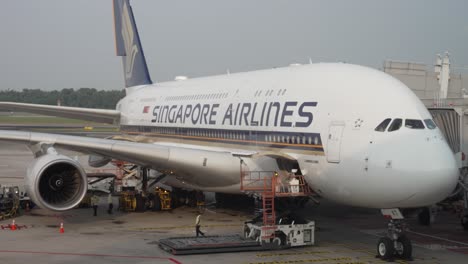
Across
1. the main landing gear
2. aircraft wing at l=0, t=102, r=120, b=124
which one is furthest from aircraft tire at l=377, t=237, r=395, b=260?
aircraft wing at l=0, t=102, r=120, b=124

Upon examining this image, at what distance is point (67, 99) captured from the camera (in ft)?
473

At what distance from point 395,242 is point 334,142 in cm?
269

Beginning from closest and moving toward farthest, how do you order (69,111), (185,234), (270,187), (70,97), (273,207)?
(273,207)
(270,187)
(185,234)
(69,111)
(70,97)

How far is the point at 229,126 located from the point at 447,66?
12.3 m

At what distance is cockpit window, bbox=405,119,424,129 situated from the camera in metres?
13.9

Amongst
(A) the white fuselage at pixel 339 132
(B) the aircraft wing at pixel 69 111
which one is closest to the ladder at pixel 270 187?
(A) the white fuselage at pixel 339 132

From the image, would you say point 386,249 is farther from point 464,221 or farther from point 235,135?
point 464,221

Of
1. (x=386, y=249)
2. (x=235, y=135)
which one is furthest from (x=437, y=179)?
(x=235, y=135)

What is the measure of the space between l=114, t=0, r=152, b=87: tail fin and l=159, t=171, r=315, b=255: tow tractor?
→ 48.8 feet

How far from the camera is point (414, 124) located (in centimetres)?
1395

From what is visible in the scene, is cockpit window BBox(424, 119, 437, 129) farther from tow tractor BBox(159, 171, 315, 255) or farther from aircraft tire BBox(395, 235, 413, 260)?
tow tractor BBox(159, 171, 315, 255)

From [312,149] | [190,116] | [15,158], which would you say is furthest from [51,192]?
[15,158]

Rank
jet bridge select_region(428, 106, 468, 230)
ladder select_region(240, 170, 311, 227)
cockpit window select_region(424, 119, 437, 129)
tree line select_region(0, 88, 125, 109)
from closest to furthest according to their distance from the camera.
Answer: cockpit window select_region(424, 119, 437, 129) → ladder select_region(240, 170, 311, 227) → jet bridge select_region(428, 106, 468, 230) → tree line select_region(0, 88, 125, 109)

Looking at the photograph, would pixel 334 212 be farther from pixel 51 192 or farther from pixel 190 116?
pixel 51 192
